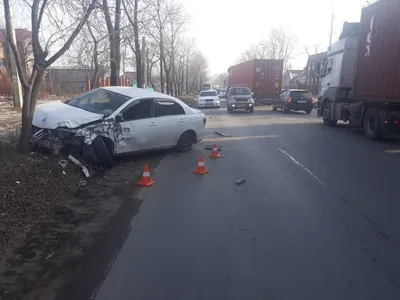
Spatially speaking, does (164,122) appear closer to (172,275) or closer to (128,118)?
(128,118)

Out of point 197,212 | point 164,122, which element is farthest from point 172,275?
point 164,122

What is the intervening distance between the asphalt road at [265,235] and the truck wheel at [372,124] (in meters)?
4.34

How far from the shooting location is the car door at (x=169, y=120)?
897 centimetres

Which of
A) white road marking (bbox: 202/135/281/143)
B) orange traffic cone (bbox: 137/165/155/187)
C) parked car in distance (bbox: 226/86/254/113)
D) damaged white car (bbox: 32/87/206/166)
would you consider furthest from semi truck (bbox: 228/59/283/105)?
orange traffic cone (bbox: 137/165/155/187)

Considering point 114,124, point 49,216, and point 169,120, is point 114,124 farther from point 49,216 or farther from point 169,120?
point 49,216

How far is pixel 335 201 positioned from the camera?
5742 millimetres

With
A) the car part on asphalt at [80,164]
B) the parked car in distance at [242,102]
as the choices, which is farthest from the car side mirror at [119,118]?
the parked car in distance at [242,102]

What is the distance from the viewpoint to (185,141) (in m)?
9.99

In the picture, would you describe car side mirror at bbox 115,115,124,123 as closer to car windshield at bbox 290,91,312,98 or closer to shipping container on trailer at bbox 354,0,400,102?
shipping container on trailer at bbox 354,0,400,102

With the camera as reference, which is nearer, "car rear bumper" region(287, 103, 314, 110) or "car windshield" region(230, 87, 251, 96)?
"car rear bumper" region(287, 103, 314, 110)

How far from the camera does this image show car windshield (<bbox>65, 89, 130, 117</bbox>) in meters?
8.10

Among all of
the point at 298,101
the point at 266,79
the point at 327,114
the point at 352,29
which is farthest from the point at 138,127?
the point at 266,79

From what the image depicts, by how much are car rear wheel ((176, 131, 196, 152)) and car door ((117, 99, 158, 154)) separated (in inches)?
41.1

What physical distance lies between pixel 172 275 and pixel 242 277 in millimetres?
664
